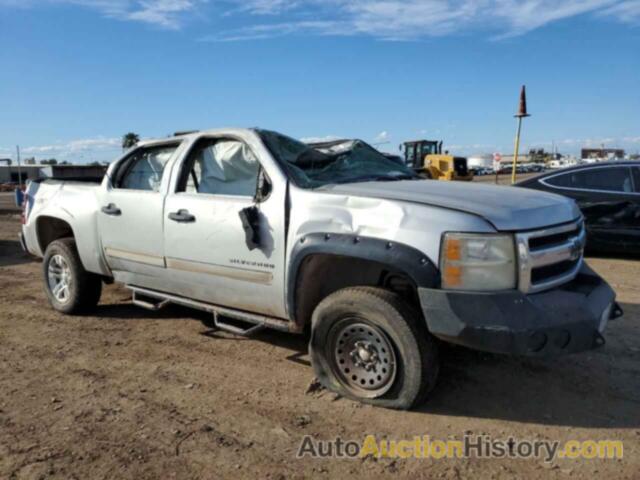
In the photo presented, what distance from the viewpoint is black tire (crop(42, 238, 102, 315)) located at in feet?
18.5

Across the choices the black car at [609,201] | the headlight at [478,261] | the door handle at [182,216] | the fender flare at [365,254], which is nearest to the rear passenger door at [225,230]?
the door handle at [182,216]

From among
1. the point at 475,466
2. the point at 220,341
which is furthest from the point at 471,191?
the point at 220,341

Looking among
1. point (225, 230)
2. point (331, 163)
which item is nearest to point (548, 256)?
point (331, 163)

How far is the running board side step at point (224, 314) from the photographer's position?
4.01 metres

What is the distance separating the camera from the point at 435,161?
2766 cm

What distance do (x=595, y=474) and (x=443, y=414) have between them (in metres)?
0.92

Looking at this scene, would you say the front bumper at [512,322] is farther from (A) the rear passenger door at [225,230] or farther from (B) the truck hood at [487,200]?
(A) the rear passenger door at [225,230]

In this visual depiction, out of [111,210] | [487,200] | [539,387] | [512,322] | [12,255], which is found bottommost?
[12,255]

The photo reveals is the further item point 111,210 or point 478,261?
point 111,210

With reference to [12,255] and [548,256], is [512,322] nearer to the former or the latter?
[548,256]

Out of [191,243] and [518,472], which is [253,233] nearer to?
[191,243]

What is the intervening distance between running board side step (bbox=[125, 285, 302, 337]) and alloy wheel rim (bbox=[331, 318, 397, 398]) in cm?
44

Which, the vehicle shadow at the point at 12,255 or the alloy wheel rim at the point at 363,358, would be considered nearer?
the alloy wheel rim at the point at 363,358

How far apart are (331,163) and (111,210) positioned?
219 centimetres
